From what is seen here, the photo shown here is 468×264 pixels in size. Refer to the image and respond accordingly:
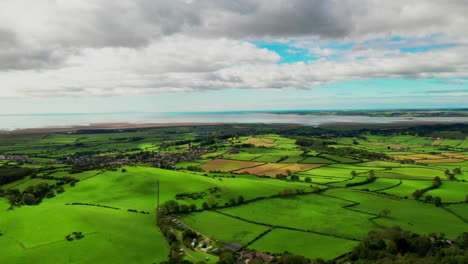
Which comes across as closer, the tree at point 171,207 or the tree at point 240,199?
the tree at point 171,207

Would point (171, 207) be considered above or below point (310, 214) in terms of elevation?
above

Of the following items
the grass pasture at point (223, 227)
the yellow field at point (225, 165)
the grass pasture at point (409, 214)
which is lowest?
the grass pasture at point (409, 214)

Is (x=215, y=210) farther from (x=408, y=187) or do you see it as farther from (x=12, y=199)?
(x=408, y=187)

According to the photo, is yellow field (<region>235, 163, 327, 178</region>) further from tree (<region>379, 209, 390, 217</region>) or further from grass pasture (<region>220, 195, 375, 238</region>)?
tree (<region>379, 209, 390, 217</region>)

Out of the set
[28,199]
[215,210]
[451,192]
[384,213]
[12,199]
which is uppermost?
[12,199]

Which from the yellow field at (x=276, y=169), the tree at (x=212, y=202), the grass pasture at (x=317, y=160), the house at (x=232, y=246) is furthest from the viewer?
the grass pasture at (x=317, y=160)

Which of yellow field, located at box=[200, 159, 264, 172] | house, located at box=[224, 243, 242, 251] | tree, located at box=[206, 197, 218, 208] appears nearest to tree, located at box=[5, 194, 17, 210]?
tree, located at box=[206, 197, 218, 208]

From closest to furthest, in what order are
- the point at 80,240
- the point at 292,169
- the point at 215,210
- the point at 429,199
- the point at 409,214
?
the point at 80,240 < the point at 409,214 < the point at 215,210 < the point at 429,199 < the point at 292,169

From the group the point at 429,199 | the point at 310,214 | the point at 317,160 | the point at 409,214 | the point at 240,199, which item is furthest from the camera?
the point at 317,160

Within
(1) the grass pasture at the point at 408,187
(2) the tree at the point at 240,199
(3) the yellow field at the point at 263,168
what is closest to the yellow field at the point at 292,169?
(3) the yellow field at the point at 263,168

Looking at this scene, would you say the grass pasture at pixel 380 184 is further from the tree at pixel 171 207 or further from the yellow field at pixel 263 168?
the tree at pixel 171 207

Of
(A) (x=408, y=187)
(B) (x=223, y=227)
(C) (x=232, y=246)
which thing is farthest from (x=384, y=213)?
(C) (x=232, y=246)

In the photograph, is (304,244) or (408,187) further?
(408,187)
